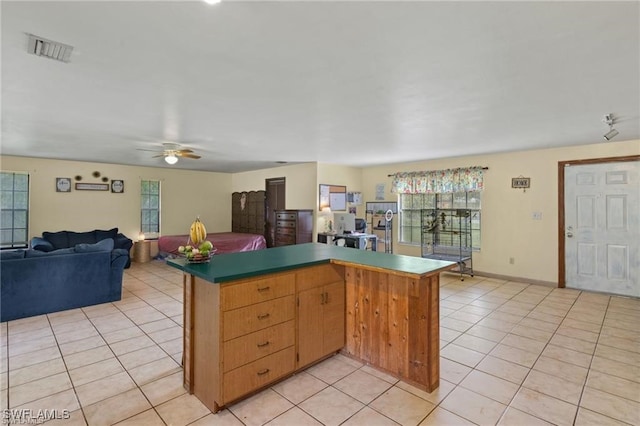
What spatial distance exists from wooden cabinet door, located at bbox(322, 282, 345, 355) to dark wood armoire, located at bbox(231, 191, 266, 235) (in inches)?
227

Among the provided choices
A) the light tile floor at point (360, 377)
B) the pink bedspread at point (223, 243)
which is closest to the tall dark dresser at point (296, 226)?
the pink bedspread at point (223, 243)

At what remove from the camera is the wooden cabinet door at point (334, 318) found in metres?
2.64

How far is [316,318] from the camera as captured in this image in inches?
101

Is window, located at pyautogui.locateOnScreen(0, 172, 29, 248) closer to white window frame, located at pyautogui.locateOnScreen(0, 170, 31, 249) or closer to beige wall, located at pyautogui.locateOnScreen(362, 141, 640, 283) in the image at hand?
white window frame, located at pyautogui.locateOnScreen(0, 170, 31, 249)

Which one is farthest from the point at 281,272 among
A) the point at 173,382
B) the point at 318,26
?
the point at 318,26

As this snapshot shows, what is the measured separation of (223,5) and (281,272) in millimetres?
1685

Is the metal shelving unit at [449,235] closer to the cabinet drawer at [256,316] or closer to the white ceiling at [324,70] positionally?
the white ceiling at [324,70]

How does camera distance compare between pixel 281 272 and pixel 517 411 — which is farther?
pixel 281 272

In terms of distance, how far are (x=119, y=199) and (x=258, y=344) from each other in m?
7.00

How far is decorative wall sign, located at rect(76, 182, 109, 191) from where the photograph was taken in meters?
6.91

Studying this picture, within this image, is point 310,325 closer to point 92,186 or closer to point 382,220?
point 382,220

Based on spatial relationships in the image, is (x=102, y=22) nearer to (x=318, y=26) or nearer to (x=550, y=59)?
(x=318, y=26)

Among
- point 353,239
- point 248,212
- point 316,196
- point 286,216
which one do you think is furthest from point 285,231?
point 248,212

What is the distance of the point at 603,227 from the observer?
464 centimetres
